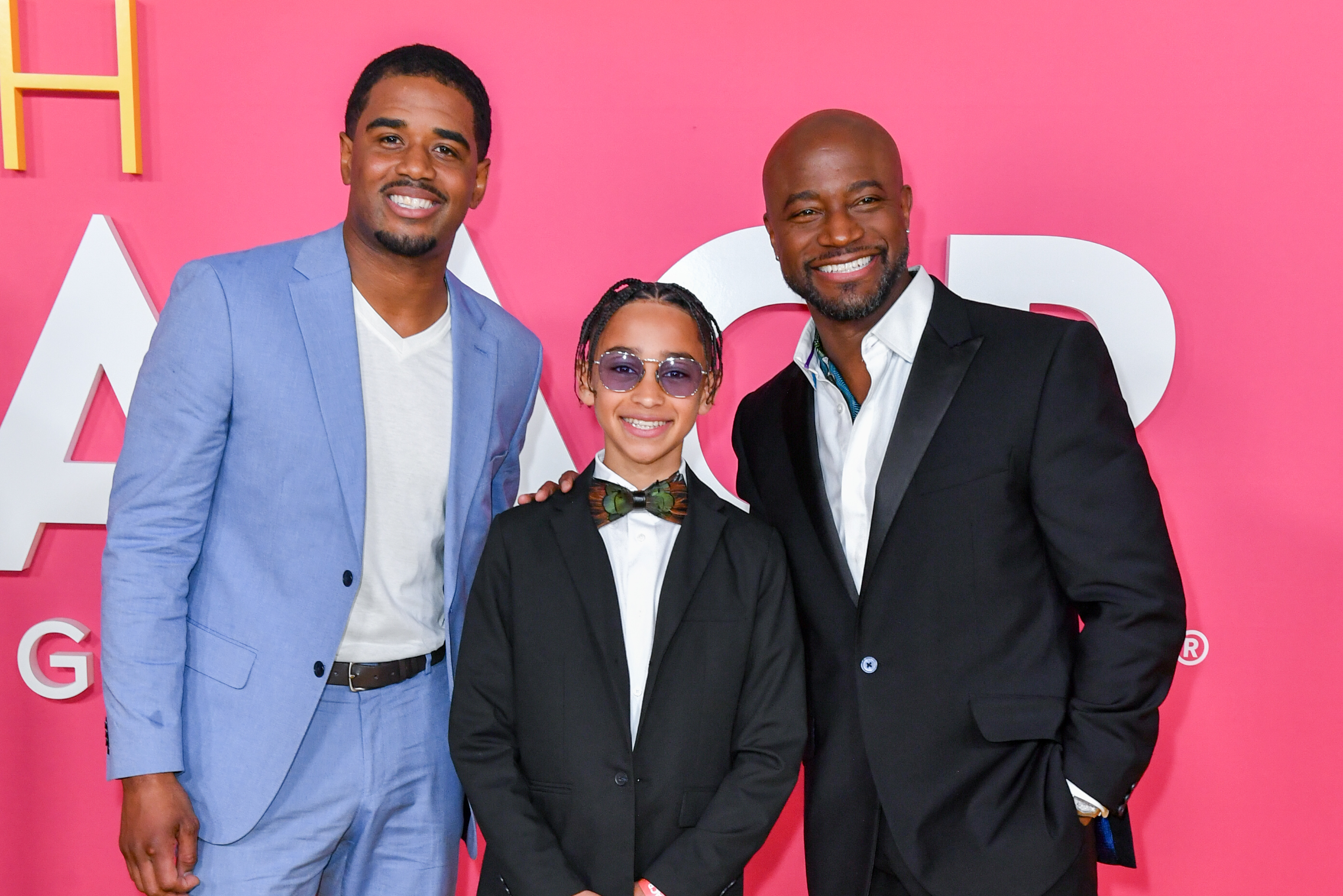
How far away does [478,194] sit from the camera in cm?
243

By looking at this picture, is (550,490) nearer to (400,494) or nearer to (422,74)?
(400,494)

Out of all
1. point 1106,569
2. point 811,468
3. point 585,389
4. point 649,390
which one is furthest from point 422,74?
point 1106,569

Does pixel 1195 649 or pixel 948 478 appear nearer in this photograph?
pixel 948 478

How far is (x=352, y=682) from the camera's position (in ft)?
6.95

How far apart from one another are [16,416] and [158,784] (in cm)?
171

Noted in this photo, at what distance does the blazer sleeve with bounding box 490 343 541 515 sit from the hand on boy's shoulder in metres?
0.33

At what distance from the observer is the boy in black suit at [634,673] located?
191 centimetres

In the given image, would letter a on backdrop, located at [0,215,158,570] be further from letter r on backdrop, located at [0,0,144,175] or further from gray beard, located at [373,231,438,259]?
gray beard, located at [373,231,438,259]

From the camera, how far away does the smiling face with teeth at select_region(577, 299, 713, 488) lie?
2105 mm

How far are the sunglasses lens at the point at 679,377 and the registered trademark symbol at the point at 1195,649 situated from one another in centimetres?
214

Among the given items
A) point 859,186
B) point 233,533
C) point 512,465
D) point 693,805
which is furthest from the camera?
point 512,465

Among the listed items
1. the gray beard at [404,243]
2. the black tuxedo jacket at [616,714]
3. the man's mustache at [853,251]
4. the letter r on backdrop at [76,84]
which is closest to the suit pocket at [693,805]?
the black tuxedo jacket at [616,714]

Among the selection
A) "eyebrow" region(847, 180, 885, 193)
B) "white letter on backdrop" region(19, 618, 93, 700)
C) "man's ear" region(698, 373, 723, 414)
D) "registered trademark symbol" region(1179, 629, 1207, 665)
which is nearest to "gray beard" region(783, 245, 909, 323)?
"eyebrow" region(847, 180, 885, 193)

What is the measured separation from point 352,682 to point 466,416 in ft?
2.09
